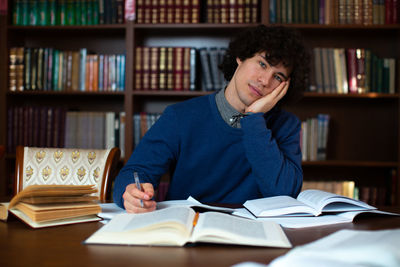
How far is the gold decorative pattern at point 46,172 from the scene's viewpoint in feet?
5.29

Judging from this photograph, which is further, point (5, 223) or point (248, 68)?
point (248, 68)

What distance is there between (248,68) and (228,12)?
101 centimetres

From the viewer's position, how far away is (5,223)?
975 millimetres

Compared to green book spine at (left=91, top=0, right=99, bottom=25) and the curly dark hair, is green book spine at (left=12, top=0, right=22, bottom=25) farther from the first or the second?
the curly dark hair

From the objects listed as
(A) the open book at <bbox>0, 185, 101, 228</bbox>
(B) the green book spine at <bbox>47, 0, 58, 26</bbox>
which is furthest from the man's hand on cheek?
(B) the green book spine at <bbox>47, 0, 58, 26</bbox>

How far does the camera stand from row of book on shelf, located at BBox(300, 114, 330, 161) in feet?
8.10

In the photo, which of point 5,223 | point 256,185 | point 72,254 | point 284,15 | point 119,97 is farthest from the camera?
point 119,97

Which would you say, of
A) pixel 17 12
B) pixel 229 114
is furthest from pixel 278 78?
pixel 17 12

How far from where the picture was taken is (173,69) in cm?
248

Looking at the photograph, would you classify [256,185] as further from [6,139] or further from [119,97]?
[6,139]

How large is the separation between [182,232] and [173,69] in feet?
5.86

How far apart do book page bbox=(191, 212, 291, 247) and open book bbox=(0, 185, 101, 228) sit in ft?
0.97

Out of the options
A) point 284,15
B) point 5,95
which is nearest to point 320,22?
point 284,15

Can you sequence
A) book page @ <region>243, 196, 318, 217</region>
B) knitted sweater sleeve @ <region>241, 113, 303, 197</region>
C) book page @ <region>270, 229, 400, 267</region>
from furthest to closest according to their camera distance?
knitted sweater sleeve @ <region>241, 113, 303, 197</region> < book page @ <region>243, 196, 318, 217</region> < book page @ <region>270, 229, 400, 267</region>
